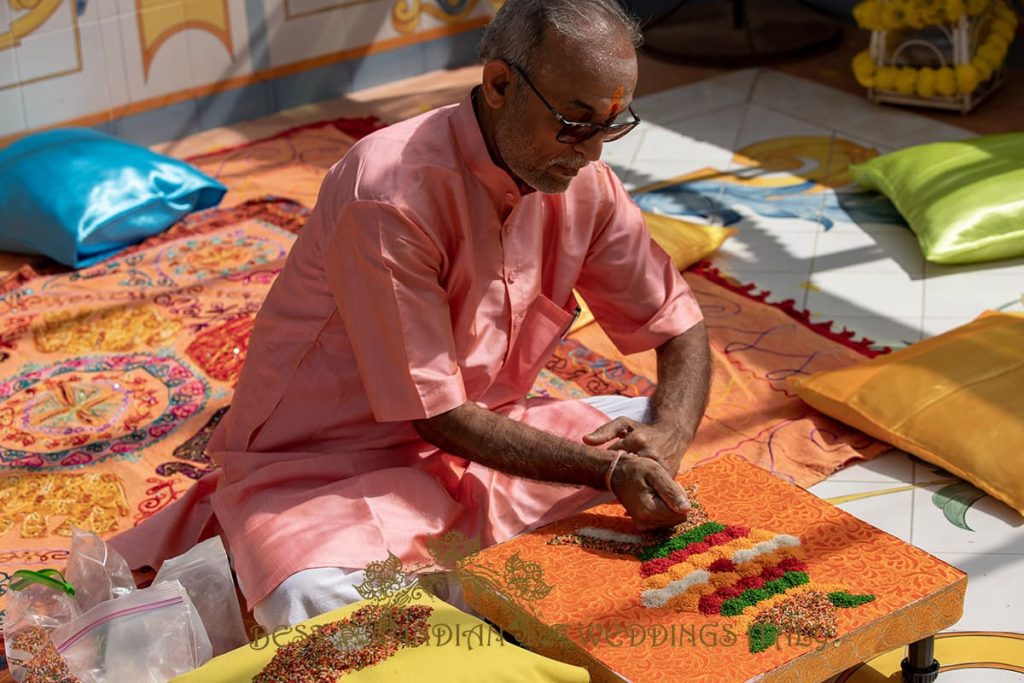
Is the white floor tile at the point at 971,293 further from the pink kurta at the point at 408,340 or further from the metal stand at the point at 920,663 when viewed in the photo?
the metal stand at the point at 920,663

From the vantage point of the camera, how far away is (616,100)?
2.47 metres

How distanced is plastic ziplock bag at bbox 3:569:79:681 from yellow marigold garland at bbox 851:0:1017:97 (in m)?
4.43

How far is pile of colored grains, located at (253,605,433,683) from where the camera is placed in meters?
2.15

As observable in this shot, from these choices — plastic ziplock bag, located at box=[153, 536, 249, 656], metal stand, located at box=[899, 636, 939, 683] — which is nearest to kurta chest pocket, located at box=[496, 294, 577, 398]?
plastic ziplock bag, located at box=[153, 536, 249, 656]

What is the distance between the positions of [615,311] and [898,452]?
1.00m

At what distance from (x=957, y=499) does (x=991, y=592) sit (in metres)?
0.38

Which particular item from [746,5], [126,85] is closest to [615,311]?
[126,85]

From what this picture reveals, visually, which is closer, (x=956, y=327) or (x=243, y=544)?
(x=243, y=544)

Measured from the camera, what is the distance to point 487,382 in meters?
2.76

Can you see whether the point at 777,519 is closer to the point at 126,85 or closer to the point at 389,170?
the point at 389,170

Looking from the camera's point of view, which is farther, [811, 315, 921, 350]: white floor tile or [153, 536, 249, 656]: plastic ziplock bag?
[811, 315, 921, 350]: white floor tile

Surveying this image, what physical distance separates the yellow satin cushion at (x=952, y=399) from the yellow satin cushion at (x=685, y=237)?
0.96 m

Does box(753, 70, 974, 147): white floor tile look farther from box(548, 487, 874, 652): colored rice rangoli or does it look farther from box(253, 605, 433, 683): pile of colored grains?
box(253, 605, 433, 683): pile of colored grains

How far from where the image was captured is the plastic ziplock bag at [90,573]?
2.76 m
